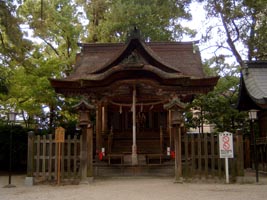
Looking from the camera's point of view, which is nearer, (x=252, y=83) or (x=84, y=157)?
(x=84, y=157)

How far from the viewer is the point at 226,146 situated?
12250 millimetres

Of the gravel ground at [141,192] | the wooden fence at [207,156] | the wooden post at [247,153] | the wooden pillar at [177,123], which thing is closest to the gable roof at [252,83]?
the wooden post at [247,153]

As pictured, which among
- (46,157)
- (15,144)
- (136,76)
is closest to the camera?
(46,157)

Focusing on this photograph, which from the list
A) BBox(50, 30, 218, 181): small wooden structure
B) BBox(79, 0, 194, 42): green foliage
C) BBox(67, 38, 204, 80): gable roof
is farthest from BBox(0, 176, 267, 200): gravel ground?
BBox(79, 0, 194, 42): green foliage

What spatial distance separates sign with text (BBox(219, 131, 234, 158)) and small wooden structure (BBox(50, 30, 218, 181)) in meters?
1.60

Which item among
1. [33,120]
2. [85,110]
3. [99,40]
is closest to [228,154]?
[85,110]

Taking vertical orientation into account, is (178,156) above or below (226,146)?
below

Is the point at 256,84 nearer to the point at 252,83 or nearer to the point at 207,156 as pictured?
the point at 252,83

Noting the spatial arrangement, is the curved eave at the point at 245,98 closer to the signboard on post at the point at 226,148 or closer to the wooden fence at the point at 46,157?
the signboard on post at the point at 226,148

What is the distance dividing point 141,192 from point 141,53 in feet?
22.9

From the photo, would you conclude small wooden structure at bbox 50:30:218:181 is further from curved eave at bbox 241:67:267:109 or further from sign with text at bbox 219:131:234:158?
curved eave at bbox 241:67:267:109

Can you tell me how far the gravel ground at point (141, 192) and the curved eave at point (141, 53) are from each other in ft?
17.1

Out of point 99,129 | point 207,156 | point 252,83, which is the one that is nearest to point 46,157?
point 99,129

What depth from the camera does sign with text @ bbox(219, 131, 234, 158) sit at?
40.0 ft
